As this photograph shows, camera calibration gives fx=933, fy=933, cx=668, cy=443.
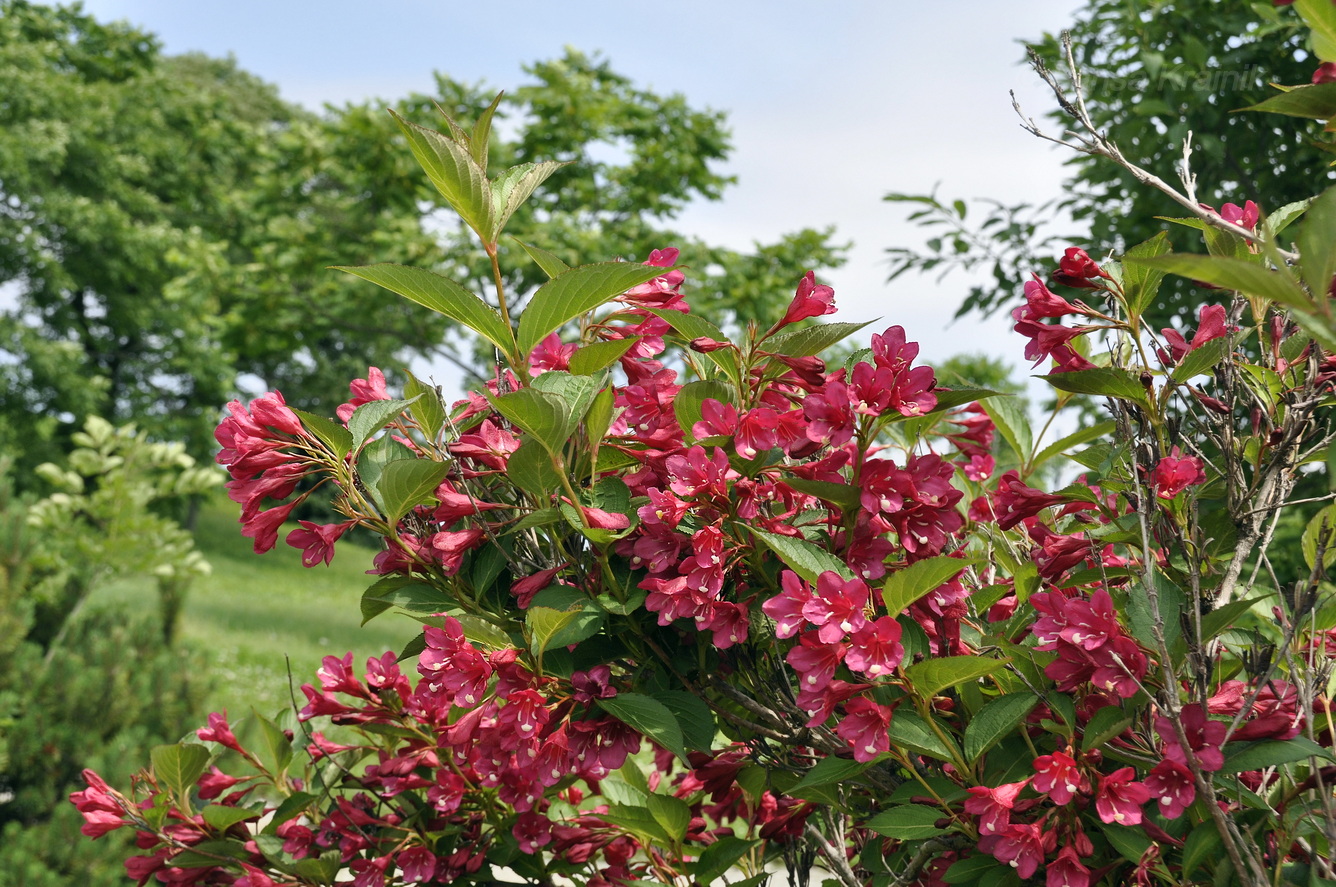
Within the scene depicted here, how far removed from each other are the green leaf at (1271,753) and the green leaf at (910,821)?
0.97ft

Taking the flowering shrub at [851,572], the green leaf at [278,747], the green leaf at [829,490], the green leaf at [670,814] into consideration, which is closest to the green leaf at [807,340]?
the flowering shrub at [851,572]

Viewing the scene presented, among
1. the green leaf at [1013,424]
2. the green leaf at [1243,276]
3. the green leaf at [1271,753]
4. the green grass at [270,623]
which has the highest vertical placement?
the green leaf at [1243,276]

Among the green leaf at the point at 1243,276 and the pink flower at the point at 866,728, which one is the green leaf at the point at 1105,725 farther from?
the green leaf at the point at 1243,276

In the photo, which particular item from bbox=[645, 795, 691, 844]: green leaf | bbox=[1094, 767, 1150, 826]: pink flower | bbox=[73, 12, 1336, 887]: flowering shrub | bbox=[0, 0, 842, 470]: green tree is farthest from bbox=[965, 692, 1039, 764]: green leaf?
bbox=[0, 0, 842, 470]: green tree

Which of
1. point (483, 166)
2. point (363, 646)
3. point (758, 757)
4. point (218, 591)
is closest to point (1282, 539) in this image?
point (758, 757)

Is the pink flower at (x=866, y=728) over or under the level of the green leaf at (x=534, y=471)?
under

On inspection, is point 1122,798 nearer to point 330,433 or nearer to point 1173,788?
point 1173,788

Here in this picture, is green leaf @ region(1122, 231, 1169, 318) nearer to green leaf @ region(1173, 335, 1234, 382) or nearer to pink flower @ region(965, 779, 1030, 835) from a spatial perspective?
green leaf @ region(1173, 335, 1234, 382)

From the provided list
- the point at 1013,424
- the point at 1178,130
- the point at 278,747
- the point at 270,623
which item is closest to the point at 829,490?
the point at 1013,424

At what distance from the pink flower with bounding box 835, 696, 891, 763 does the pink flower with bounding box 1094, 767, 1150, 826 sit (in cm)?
22

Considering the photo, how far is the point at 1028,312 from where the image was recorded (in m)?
1.14

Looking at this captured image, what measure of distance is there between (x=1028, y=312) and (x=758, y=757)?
2.35ft

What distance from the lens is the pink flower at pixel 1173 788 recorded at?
974 mm

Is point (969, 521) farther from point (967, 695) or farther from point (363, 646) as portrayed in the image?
point (363, 646)
